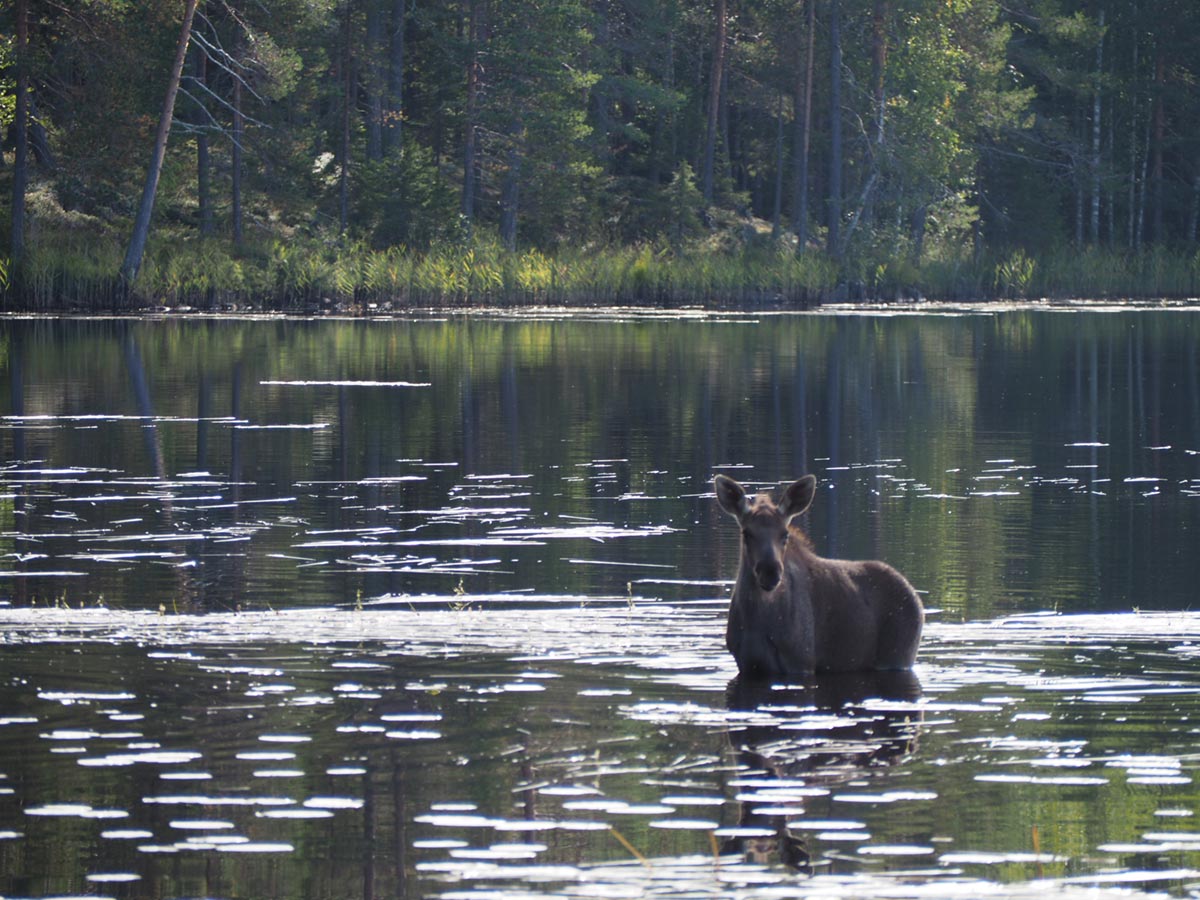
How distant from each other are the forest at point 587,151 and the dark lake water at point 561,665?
3022 cm

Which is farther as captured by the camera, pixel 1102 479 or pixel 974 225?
pixel 974 225

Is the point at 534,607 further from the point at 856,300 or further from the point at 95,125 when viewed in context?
the point at 856,300

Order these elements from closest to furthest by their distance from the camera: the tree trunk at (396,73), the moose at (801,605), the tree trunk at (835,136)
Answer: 1. the moose at (801,605)
2. the tree trunk at (396,73)
3. the tree trunk at (835,136)

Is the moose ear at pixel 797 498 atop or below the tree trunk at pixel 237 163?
below

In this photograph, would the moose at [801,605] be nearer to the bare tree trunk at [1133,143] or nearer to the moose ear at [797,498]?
the moose ear at [797,498]

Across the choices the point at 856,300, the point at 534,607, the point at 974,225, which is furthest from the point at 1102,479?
the point at 974,225

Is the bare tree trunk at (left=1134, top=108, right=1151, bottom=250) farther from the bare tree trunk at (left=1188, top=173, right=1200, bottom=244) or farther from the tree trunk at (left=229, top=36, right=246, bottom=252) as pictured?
the tree trunk at (left=229, top=36, right=246, bottom=252)

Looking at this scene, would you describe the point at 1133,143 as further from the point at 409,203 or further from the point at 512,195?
the point at 409,203

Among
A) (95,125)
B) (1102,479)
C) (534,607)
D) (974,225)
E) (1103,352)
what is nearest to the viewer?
(534,607)

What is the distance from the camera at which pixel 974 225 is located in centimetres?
8944

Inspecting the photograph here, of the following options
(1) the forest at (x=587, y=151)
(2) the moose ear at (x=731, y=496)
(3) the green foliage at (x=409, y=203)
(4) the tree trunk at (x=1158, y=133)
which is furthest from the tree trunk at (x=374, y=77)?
(2) the moose ear at (x=731, y=496)

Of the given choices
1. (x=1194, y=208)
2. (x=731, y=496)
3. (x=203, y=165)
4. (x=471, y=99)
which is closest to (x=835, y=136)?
(x=471, y=99)

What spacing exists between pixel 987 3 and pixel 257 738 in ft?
235

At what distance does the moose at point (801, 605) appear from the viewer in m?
10.9
